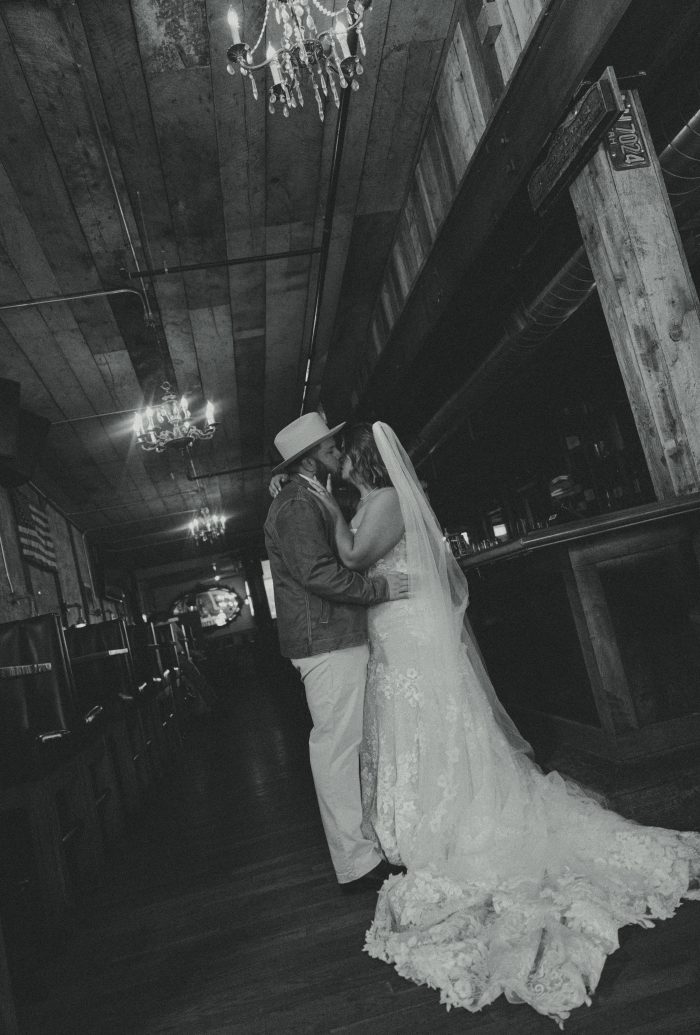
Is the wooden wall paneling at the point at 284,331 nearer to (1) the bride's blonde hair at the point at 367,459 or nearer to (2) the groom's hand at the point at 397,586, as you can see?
(1) the bride's blonde hair at the point at 367,459

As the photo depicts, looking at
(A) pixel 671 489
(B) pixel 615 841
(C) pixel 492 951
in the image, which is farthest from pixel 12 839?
(A) pixel 671 489

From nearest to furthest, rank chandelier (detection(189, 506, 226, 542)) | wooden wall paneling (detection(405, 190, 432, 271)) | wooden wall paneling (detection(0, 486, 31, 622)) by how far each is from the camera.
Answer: wooden wall paneling (detection(405, 190, 432, 271)) → wooden wall paneling (detection(0, 486, 31, 622)) → chandelier (detection(189, 506, 226, 542))

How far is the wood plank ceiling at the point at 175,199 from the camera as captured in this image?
3.36 metres

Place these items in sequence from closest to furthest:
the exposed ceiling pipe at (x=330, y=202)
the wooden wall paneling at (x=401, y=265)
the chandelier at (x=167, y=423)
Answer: the exposed ceiling pipe at (x=330, y=202) < the wooden wall paneling at (x=401, y=265) < the chandelier at (x=167, y=423)

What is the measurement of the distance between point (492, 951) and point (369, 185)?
13.6ft

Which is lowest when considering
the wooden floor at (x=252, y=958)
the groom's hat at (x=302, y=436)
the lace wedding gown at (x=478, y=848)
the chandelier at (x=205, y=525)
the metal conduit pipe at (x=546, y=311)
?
the wooden floor at (x=252, y=958)

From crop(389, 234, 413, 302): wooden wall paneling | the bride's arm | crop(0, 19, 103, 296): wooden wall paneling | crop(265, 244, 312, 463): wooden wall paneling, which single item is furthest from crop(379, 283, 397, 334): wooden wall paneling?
the bride's arm

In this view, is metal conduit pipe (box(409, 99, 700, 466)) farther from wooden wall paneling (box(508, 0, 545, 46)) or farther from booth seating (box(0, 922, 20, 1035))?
booth seating (box(0, 922, 20, 1035))

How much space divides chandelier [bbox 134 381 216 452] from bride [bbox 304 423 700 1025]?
355cm

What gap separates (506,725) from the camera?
271 centimetres

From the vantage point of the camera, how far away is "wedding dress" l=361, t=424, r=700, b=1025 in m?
1.84

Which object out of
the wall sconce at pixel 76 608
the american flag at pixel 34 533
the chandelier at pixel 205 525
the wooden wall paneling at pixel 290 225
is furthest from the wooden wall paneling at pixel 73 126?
the chandelier at pixel 205 525

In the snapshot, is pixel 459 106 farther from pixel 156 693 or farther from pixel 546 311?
pixel 156 693

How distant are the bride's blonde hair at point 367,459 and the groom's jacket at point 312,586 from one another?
0.70 feet
